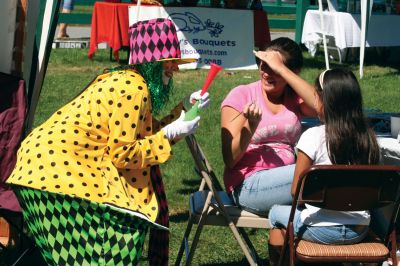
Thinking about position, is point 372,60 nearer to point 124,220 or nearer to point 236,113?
point 236,113

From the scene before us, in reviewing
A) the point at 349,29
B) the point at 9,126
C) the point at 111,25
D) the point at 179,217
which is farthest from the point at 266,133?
the point at 349,29

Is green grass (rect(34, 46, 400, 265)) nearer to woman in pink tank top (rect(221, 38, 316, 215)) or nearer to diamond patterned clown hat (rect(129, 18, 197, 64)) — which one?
woman in pink tank top (rect(221, 38, 316, 215))

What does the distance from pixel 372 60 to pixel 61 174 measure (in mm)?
10006

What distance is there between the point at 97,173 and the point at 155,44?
63 cm

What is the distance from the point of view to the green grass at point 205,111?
4.68 m

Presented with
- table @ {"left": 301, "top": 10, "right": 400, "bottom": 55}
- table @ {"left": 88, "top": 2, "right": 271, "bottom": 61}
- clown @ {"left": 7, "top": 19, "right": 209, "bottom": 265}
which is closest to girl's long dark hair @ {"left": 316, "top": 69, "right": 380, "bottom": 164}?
clown @ {"left": 7, "top": 19, "right": 209, "bottom": 265}

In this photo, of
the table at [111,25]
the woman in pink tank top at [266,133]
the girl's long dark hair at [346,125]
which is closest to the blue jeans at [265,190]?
the woman in pink tank top at [266,133]

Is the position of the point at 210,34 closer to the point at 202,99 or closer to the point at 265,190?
the point at 265,190

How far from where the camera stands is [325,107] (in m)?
3.38

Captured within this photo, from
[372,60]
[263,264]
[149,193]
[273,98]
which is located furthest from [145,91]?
[372,60]

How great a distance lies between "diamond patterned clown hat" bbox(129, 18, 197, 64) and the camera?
11.2 feet

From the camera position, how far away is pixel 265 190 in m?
3.71

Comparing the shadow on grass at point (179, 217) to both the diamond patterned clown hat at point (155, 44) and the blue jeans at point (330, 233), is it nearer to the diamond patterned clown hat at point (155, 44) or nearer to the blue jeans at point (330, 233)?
the blue jeans at point (330, 233)

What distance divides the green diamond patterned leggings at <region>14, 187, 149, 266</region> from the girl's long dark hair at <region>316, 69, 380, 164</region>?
0.89 metres
